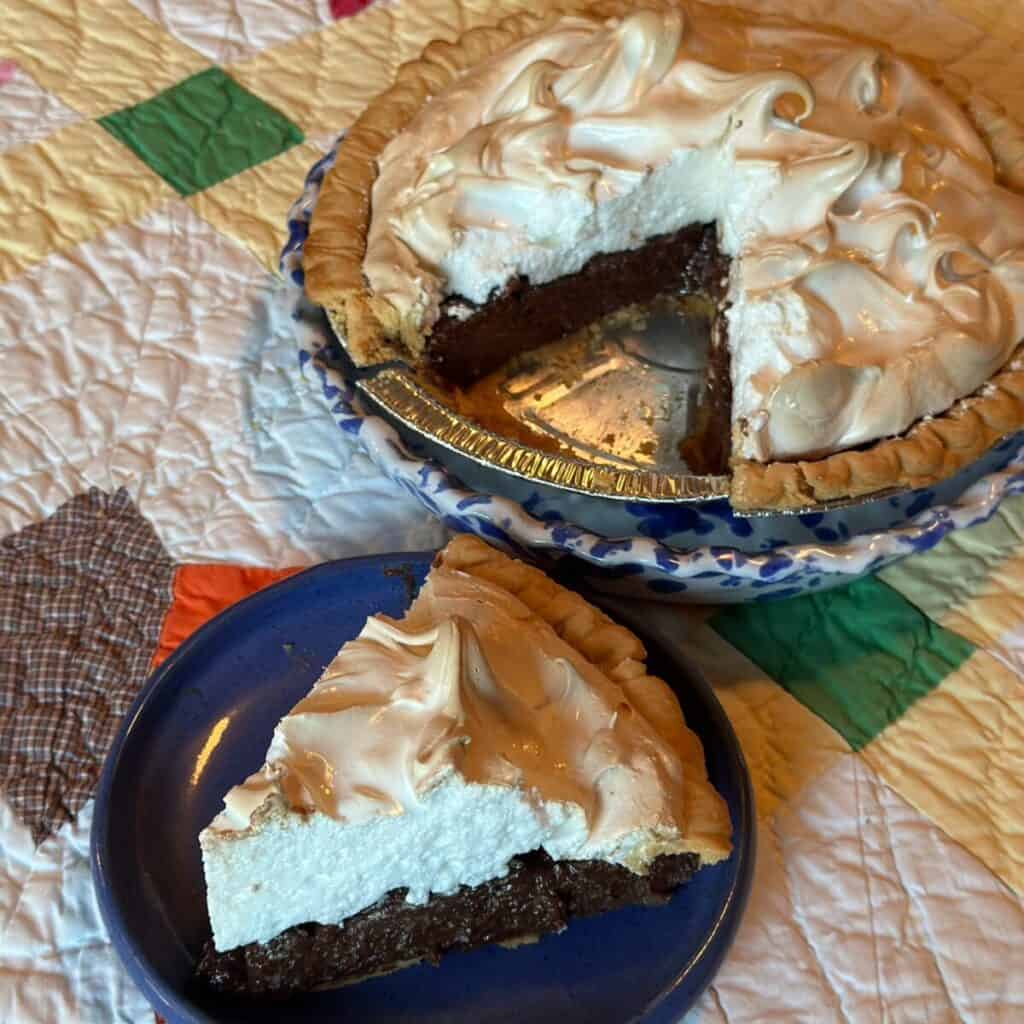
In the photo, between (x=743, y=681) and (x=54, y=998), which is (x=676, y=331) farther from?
(x=54, y=998)

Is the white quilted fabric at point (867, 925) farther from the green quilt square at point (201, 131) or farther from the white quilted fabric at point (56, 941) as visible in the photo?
the green quilt square at point (201, 131)

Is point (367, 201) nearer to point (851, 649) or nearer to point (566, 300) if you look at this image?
point (566, 300)

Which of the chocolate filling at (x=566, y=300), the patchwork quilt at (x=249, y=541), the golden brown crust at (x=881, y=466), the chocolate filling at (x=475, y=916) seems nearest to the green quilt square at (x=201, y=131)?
the patchwork quilt at (x=249, y=541)

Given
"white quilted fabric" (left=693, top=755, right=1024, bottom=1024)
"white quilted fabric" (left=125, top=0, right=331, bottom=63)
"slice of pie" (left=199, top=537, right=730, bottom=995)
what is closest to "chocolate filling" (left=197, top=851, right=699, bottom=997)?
"slice of pie" (left=199, top=537, right=730, bottom=995)

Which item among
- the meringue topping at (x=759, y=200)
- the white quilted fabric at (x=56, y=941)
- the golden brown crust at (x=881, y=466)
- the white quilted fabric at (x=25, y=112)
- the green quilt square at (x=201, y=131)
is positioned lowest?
the white quilted fabric at (x=56, y=941)

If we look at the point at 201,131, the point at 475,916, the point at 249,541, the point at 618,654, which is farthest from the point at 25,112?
the point at 475,916

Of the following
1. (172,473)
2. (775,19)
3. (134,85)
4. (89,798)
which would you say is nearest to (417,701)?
(89,798)
